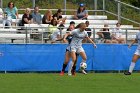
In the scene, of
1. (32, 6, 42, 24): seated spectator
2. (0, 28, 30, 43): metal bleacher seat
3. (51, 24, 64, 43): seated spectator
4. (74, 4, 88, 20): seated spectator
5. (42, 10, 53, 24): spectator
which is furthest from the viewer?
(74, 4, 88, 20): seated spectator

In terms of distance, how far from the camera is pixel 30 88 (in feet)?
54.1

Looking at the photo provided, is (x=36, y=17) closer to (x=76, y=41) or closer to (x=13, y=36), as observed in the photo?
(x=13, y=36)

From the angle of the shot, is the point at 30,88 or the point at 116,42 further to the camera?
the point at 116,42

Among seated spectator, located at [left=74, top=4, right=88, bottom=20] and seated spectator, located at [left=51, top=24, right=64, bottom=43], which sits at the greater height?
seated spectator, located at [left=74, top=4, right=88, bottom=20]

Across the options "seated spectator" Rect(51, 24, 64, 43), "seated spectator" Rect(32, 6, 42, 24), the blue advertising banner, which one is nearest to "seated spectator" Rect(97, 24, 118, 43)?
the blue advertising banner

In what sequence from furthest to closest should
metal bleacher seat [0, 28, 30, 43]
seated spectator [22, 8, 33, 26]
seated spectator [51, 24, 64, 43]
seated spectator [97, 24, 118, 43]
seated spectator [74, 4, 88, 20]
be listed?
seated spectator [74, 4, 88, 20]
seated spectator [22, 8, 33, 26]
seated spectator [97, 24, 118, 43]
seated spectator [51, 24, 64, 43]
metal bleacher seat [0, 28, 30, 43]

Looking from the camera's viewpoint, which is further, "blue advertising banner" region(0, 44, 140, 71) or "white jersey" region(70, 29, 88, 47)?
"blue advertising banner" region(0, 44, 140, 71)

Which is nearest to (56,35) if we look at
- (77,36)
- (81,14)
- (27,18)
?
(27,18)

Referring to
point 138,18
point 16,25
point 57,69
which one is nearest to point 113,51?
point 57,69

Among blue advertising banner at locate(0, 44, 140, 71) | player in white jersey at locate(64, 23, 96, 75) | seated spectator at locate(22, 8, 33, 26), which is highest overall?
seated spectator at locate(22, 8, 33, 26)

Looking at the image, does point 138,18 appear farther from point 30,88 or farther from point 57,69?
point 30,88

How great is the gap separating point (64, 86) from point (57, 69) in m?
9.34

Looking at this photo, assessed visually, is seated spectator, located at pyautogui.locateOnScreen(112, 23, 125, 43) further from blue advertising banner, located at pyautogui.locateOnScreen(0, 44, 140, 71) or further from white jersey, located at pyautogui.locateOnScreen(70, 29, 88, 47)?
white jersey, located at pyautogui.locateOnScreen(70, 29, 88, 47)

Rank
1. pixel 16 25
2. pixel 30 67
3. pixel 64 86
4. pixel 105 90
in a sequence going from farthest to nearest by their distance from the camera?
pixel 16 25 → pixel 30 67 → pixel 64 86 → pixel 105 90
